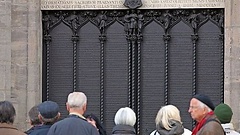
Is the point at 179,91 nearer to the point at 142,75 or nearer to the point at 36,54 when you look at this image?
the point at 142,75

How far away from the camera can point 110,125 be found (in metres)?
13.3

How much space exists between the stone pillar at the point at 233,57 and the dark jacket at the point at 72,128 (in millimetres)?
5465

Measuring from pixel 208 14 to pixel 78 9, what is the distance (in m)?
2.08

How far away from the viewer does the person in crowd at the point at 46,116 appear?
7906 mm

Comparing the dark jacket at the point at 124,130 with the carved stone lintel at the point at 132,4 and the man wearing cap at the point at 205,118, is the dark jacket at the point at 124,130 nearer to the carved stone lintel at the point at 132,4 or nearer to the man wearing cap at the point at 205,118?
the man wearing cap at the point at 205,118

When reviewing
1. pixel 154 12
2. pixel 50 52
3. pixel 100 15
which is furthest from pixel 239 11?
pixel 50 52

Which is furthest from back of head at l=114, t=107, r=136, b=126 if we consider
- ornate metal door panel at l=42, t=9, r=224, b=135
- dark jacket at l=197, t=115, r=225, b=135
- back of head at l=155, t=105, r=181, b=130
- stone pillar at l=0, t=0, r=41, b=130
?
ornate metal door panel at l=42, t=9, r=224, b=135

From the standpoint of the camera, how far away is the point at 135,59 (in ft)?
43.5

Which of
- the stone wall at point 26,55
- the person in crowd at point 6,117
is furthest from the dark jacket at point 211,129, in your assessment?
the stone wall at point 26,55

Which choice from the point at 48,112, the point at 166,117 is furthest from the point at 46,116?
the point at 166,117

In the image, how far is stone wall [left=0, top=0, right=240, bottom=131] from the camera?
12570 mm

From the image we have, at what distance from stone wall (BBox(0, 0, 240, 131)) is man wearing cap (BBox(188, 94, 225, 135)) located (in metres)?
4.49

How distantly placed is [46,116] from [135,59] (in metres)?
5.44

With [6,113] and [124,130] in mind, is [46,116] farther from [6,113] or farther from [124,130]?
[6,113]
